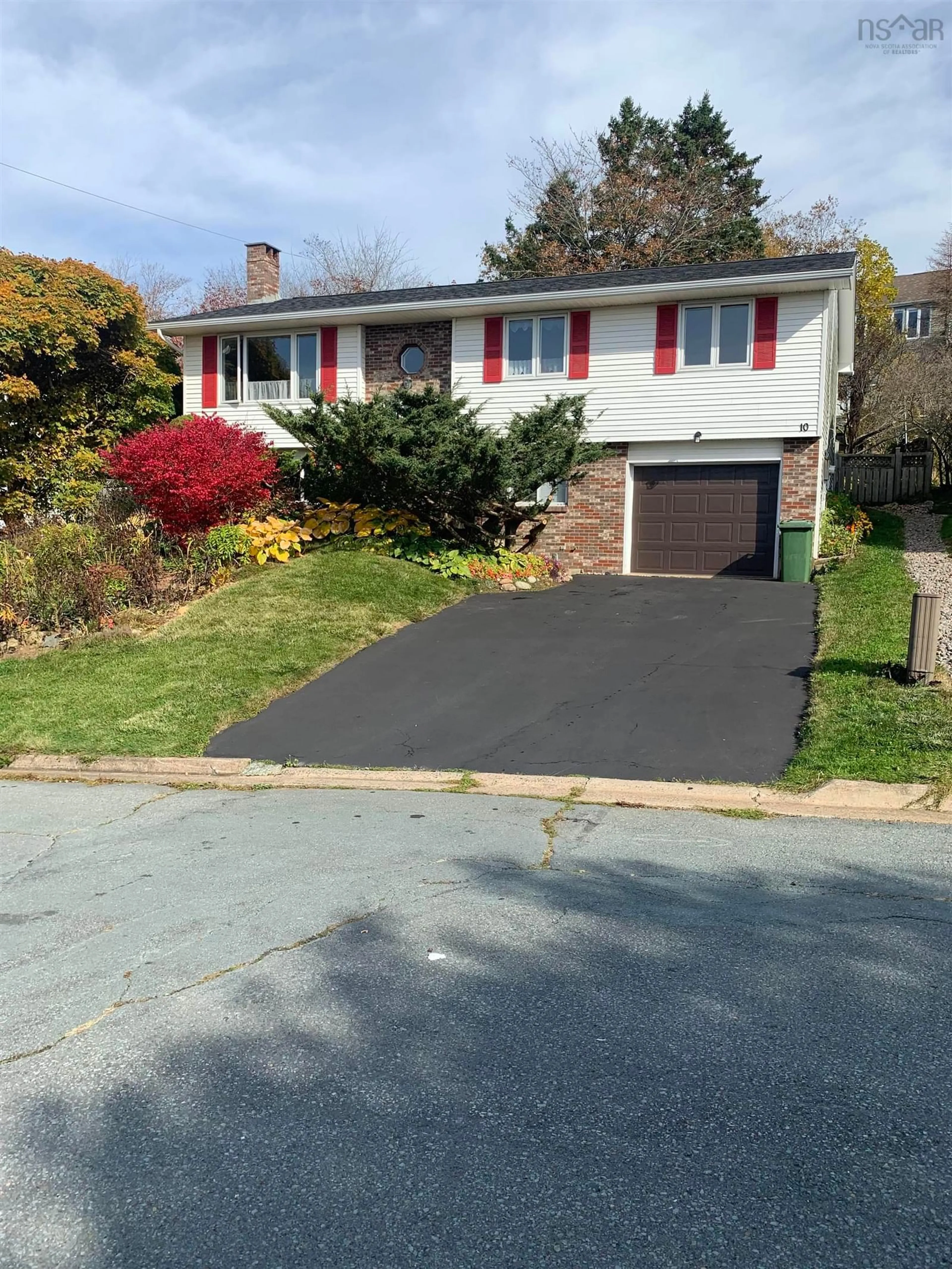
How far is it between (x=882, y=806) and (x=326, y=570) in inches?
415

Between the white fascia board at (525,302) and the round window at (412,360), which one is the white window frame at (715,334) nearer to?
the white fascia board at (525,302)

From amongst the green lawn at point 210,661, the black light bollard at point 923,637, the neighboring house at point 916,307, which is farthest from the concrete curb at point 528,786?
the neighboring house at point 916,307

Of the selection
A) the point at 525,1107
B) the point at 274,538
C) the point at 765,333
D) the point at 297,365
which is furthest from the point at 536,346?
the point at 525,1107

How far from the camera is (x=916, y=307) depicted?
166 ft

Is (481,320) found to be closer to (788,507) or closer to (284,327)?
(284,327)

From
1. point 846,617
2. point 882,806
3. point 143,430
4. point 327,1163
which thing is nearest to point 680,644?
point 846,617

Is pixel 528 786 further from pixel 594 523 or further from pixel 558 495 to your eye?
pixel 558 495

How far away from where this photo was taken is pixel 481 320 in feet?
66.5

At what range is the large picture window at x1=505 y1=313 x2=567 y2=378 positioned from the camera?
1992 cm

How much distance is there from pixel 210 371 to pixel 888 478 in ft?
71.0

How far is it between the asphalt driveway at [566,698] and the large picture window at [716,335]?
636cm

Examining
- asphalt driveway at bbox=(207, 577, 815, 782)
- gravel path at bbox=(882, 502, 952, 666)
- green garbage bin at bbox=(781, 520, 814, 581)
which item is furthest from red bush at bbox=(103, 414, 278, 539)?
gravel path at bbox=(882, 502, 952, 666)

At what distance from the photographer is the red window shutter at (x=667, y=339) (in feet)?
62.2

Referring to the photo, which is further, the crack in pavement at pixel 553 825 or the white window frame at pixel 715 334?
the white window frame at pixel 715 334
